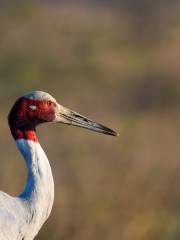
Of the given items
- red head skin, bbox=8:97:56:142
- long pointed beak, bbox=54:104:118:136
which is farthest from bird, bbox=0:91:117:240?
long pointed beak, bbox=54:104:118:136

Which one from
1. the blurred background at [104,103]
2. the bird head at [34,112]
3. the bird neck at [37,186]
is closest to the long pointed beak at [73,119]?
the bird head at [34,112]

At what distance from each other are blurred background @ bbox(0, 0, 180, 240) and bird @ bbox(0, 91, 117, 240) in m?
3.36

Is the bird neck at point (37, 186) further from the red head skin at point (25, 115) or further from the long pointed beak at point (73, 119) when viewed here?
the long pointed beak at point (73, 119)

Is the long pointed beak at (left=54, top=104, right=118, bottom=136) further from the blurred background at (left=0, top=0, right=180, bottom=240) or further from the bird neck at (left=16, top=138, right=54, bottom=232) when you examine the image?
the blurred background at (left=0, top=0, right=180, bottom=240)

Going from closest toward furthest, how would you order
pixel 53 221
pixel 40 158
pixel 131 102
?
1. pixel 40 158
2. pixel 53 221
3. pixel 131 102

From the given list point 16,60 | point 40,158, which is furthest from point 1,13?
point 40,158

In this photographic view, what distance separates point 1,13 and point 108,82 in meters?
8.98

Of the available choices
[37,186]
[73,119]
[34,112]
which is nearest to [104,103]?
[73,119]

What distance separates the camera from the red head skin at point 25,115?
948cm

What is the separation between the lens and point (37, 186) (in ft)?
30.9

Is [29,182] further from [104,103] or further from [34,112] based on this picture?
[104,103]

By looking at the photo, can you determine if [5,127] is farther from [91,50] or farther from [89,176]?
[91,50]

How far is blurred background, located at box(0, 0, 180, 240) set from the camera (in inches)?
523

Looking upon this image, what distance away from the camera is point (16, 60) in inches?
1074
